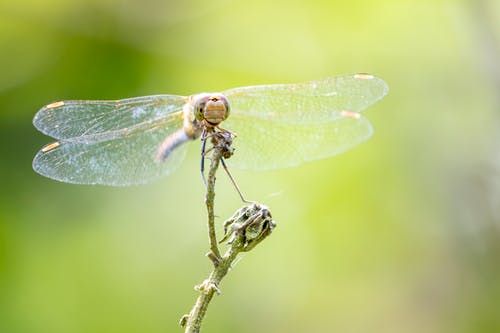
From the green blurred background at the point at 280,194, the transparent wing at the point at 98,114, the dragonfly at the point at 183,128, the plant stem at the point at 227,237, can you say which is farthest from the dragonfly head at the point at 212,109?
the green blurred background at the point at 280,194

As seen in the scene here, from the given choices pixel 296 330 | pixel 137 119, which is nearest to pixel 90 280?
pixel 296 330

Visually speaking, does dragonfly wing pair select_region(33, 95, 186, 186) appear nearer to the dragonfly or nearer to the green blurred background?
the dragonfly

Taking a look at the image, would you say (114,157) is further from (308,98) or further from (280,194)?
(280,194)

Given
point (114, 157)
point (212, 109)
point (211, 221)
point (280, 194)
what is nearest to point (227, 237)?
point (211, 221)

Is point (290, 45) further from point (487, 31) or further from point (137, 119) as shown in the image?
point (137, 119)

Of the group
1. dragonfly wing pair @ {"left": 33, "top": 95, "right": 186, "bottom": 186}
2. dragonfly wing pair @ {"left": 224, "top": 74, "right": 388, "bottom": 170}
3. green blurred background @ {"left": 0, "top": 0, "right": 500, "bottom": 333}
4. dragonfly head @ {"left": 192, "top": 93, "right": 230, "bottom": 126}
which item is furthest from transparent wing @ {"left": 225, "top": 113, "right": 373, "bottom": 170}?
green blurred background @ {"left": 0, "top": 0, "right": 500, "bottom": 333}

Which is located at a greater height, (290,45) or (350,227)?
(290,45)

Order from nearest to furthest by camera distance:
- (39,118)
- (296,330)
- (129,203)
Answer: (39,118)
(129,203)
(296,330)
